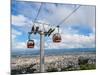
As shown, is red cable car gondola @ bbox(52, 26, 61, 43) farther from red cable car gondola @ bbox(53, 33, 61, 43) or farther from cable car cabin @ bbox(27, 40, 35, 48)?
cable car cabin @ bbox(27, 40, 35, 48)

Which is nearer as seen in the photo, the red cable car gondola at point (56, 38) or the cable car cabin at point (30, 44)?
the cable car cabin at point (30, 44)

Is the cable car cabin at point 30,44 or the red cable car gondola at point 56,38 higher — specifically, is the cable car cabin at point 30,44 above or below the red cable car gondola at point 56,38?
below

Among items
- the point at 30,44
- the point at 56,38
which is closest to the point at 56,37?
the point at 56,38

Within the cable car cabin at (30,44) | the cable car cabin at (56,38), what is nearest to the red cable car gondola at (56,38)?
the cable car cabin at (56,38)

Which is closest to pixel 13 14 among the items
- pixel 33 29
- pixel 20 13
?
pixel 20 13

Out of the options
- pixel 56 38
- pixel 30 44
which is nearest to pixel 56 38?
pixel 56 38

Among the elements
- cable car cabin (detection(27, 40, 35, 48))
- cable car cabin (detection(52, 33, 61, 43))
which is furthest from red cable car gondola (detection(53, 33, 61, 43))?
cable car cabin (detection(27, 40, 35, 48))

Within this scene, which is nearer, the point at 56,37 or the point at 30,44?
the point at 30,44

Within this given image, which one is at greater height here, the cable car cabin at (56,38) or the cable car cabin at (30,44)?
the cable car cabin at (56,38)

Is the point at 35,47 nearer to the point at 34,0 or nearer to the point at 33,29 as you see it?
the point at 33,29

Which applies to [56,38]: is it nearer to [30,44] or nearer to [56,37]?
[56,37]

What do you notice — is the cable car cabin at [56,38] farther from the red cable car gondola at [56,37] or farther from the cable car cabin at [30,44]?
the cable car cabin at [30,44]
